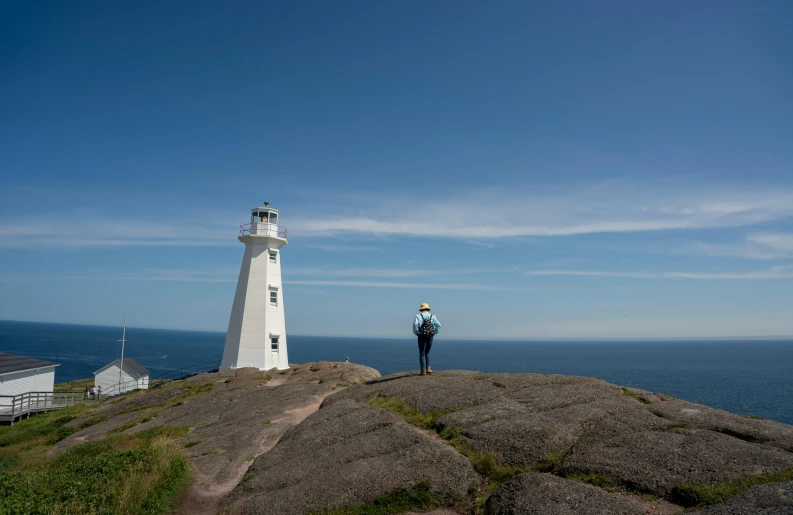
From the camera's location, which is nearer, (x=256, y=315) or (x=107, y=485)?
(x=107, y=485)

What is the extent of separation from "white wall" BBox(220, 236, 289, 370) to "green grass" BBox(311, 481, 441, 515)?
95.6 ft

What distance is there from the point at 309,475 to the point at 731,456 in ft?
33.4

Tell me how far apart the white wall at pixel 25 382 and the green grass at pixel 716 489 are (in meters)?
49.5

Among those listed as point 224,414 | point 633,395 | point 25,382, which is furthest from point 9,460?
point 25,382

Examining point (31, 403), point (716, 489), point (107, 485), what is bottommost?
point (31, 403)

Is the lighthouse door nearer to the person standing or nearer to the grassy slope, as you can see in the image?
the grassy slope

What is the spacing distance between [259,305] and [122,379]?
29.4 m

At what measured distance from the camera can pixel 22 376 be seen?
151 feet

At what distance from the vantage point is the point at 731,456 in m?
10.5

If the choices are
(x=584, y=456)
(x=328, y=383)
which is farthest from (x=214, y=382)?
(x=584, y=456)

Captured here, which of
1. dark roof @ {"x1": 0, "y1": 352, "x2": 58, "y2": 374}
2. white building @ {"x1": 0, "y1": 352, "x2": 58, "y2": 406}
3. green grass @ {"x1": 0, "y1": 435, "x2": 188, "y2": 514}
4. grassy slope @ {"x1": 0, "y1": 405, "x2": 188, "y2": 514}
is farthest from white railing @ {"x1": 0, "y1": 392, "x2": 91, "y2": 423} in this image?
green grass @ {"x1": 0, "y1": 435, "x2": 188, "y2": 514}

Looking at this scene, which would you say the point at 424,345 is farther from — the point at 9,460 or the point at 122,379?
the point at 122,379

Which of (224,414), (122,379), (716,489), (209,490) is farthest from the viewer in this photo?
(122,379)

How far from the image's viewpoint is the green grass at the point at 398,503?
1124 centimetres
